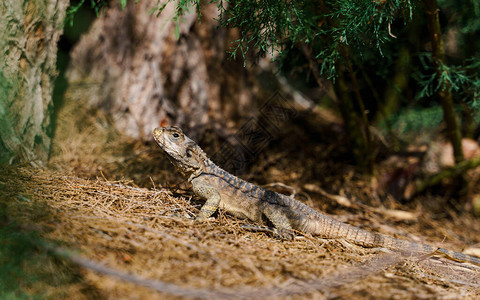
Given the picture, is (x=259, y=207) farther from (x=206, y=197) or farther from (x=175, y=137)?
(x=175, y=137)

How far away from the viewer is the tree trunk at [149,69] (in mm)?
5684

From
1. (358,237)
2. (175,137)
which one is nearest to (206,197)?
(175,137)

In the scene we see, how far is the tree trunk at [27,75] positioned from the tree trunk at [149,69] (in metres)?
1.37

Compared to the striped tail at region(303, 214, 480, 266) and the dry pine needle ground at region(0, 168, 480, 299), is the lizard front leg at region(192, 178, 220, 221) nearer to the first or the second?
the dry pine needle ground at region(0, 168, 480, 299)

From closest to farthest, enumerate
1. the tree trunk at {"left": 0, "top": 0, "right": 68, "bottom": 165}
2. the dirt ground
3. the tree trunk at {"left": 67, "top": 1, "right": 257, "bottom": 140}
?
the dirt ground < the tree trunk at {"left": 0, "top": 0, "right": 68, "bottom": 165} < the tree trunk at {"left": 67, "top": 1, "right": 257, "bottom": 140}

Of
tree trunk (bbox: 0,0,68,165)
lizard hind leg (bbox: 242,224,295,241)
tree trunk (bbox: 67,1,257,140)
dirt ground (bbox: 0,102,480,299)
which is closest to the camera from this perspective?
dirt ground (bbox: 0,102,480,299)

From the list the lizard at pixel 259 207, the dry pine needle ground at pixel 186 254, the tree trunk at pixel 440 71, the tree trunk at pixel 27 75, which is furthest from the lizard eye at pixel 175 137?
the tree trunk at pixel 440 71

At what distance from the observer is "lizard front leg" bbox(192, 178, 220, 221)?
3311 mm

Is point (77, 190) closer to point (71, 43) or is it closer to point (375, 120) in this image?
point (71, 43)

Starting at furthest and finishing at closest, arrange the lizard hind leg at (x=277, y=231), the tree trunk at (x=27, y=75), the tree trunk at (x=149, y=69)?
the tree trunk at (x=149, y=69)
the tree trunk at (x=27, y=75)
the lizard hind leg at (x=277, y=231)

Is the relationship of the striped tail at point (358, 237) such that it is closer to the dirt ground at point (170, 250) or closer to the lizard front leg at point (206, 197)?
the dirt ground at point (170, 250)

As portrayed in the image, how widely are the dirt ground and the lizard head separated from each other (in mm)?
314

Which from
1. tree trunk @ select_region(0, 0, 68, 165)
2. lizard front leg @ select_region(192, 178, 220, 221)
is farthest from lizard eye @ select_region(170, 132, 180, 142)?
tree trunk @ select_region(0, 0, 68, 165)

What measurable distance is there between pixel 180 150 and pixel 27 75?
6.26 feet
